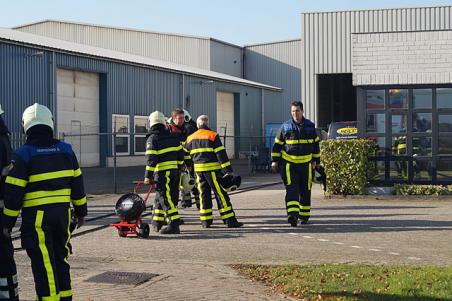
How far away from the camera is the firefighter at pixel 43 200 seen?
5672 millimetres

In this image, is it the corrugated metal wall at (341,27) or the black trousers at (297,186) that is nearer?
the black trousers at (297,186)

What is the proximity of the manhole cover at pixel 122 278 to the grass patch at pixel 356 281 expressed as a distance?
112cm

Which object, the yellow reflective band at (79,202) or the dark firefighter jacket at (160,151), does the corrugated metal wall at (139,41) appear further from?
the yellow reflective band at (79,202)

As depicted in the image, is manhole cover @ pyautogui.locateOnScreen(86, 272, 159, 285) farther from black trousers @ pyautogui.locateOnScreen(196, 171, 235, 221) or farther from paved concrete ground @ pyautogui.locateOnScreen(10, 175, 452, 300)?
black trousers @ pyautogui.locateOnScreen(196, 171, 235, 221)

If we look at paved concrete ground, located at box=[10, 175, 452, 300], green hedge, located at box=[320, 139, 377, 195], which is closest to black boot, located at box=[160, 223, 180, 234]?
paved concrete ground, located at box=[10, 175, 452, 300]

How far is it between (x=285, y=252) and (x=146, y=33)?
41.4m

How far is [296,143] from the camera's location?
11.6 metres

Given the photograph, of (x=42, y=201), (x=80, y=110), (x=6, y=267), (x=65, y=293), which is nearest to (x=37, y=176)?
(x=42, y=201)

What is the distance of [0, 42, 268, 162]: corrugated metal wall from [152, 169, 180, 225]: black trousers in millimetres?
16257

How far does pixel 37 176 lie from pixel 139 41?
44063 mm

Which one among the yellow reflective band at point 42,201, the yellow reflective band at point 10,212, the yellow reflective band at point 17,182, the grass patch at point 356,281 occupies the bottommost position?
the grass patch at point 356,281

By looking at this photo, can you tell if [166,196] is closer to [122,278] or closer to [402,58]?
[122,278]

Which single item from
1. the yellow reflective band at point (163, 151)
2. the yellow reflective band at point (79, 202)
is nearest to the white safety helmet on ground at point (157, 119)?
the yellow reflective band at point (163, 151)

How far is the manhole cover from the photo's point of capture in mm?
7457
